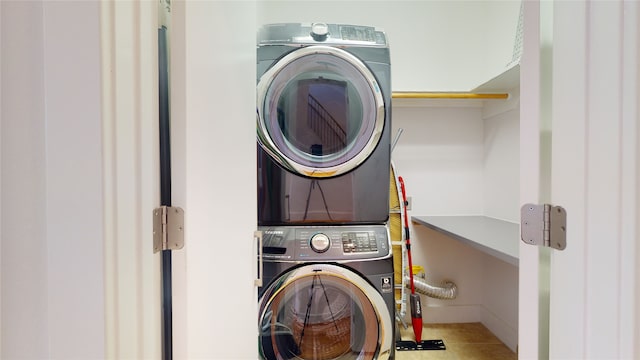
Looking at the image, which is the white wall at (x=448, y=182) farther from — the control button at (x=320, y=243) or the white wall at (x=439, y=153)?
the control button at (x=320, y=243)

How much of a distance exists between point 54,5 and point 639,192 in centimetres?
98

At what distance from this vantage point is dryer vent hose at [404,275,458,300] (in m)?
2.04

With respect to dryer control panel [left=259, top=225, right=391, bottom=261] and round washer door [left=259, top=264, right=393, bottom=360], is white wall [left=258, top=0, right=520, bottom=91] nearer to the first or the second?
dryer control panel [left=259, top=225, right=391, bottom=261]

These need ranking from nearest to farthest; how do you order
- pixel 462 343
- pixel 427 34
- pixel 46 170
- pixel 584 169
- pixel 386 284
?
pixel 46 170 < pixel 584 169 < pixel 386 284 < pixel 462 343 < pixel 427 34

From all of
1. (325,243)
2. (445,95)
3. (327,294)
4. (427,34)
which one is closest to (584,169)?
(325,243)

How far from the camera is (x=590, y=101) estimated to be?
1.82 feet

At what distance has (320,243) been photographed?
1428 mm

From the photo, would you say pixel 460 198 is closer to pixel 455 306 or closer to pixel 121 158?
pixel 455 306

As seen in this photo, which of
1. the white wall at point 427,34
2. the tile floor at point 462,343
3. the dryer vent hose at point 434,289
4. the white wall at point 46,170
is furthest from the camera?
the white wall at point 427,34

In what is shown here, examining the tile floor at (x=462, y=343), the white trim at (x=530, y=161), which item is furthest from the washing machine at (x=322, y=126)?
the tile floor at (x=462, y=343)

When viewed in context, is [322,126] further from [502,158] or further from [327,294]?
[502,158]

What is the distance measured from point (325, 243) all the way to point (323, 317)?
385 millimetres

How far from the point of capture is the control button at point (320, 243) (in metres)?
1.42

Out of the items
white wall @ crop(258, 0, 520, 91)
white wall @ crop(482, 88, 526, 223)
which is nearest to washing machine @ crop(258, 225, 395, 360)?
white wall @ crop(482, 88, 526, 223)
